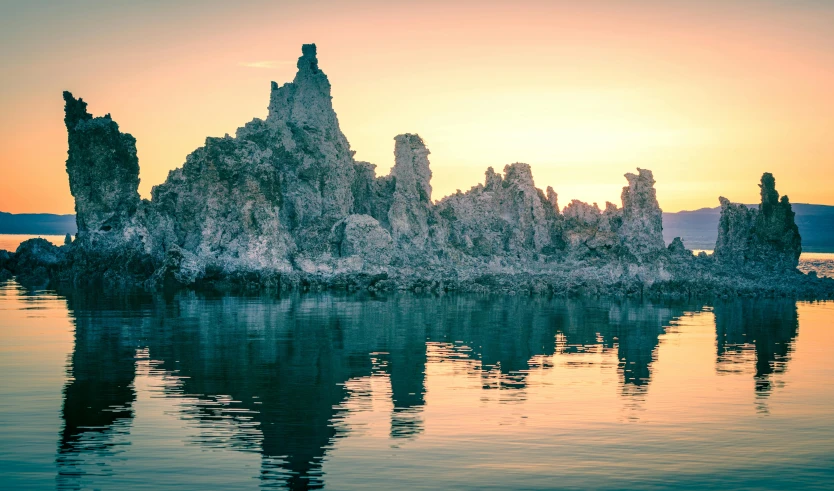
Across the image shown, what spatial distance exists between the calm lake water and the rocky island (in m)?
35.6

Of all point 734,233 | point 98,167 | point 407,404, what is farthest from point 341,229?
point 407,404

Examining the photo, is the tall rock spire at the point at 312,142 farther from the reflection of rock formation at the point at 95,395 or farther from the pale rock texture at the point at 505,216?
the reflection of rock formation at the point at 95,395

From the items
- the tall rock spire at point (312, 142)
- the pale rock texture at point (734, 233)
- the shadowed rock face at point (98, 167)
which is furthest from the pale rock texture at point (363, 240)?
the pale rock texture at point (734, 233)

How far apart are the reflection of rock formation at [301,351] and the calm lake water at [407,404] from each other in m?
0.14

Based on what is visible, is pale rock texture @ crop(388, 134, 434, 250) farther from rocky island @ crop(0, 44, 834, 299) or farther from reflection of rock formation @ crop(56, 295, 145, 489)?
reflection of rock formation @ crop(56, 295, 145, 489)

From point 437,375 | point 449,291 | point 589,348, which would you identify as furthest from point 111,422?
point 449,291

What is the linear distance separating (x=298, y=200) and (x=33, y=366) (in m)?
72.1

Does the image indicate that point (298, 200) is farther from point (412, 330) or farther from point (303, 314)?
point (412, 330)

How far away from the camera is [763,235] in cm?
11281

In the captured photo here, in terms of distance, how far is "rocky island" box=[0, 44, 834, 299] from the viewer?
93625mm

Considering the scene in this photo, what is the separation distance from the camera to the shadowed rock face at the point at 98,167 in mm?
107688

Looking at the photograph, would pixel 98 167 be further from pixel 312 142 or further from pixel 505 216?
pixel 505 216

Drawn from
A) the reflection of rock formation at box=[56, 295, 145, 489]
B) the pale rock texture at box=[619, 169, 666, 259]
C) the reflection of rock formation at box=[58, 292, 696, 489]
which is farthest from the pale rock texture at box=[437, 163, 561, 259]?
the reflection of rock formation at box=[56, 295, 145, 489]

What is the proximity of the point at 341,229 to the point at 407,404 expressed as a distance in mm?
75598
